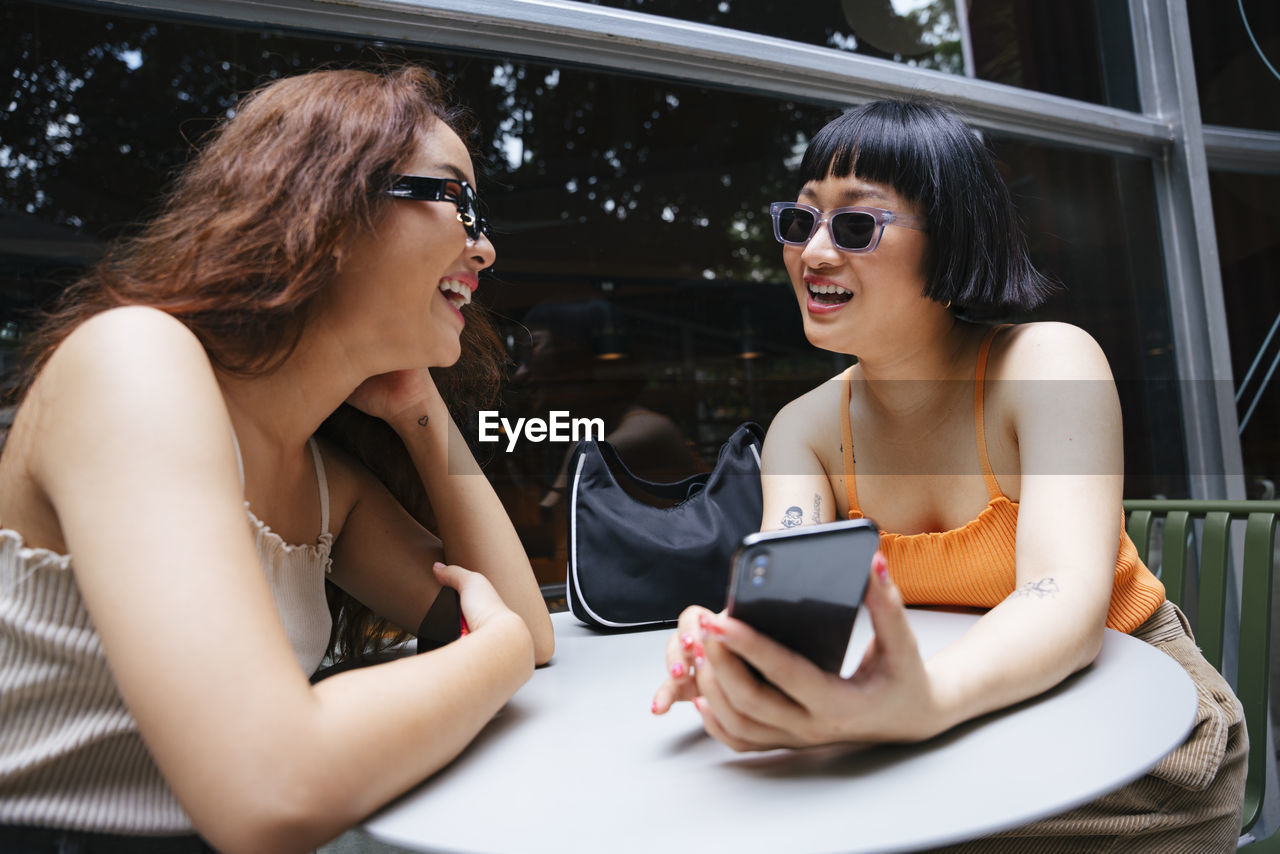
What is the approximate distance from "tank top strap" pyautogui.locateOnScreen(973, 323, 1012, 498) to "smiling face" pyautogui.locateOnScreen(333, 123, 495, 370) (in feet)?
3.16

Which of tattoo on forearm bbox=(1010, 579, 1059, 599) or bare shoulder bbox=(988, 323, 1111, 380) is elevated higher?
bare shoulder bbox=(988, 323, 1111, 380)

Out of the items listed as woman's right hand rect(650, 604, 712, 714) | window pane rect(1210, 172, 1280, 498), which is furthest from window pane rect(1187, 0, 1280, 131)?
woman's right hand rect(650, 604, 712, 714)

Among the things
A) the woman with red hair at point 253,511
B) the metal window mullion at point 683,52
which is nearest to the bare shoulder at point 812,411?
the woman with red hair at point 253,511

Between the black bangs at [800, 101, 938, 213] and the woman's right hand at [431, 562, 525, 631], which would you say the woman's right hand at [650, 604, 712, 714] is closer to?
the woman's right hand at [431, 562, 525, 631]

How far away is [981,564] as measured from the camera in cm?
155

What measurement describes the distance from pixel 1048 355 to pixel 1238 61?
3.18 metres

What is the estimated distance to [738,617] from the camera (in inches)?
31.9

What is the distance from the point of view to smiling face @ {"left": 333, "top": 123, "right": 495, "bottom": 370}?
4.14 ft

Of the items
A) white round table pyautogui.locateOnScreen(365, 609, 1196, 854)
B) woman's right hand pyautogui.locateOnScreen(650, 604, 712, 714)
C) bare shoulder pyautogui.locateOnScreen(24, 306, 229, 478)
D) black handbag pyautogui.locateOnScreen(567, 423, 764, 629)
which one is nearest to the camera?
white round table pyautogui.locateOnScreen(365, 609, 1196, 854)

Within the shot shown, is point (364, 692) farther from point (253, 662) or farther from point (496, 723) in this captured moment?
point (496, 723)

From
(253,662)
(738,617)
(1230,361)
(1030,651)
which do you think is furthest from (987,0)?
(253,662)

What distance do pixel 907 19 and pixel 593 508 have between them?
2.84 metres

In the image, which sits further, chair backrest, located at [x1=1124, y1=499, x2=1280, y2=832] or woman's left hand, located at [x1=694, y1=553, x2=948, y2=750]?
chair backrest, located at [x1=1124, y1=499, x2=1280, y2=832]
